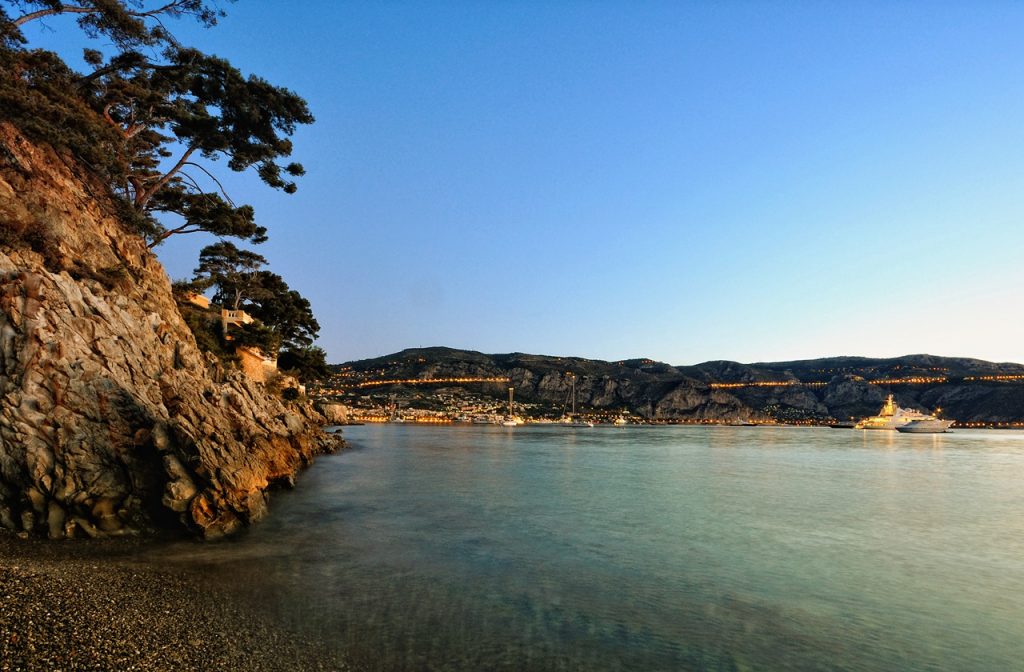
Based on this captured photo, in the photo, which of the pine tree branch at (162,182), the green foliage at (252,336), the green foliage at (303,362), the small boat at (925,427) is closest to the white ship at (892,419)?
the small boat at (925,427)

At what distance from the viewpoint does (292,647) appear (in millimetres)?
7645

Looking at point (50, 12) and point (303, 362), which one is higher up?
point (50, 12)

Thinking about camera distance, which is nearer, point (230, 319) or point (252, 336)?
point (252, 336)

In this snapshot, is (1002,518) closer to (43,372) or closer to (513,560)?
(513,560)

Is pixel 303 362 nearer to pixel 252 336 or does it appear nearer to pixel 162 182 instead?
pixel 252 336

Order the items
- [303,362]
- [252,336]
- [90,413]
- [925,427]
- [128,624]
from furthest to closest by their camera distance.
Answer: [925,427]
[303,362]
[252,336]
[90,413]
[128,624]

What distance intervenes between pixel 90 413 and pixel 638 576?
14.7 m

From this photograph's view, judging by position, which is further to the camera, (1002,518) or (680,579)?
(1002,518)

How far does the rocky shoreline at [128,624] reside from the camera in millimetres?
6852

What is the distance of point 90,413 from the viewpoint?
45.3 ft

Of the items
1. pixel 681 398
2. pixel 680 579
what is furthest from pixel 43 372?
pixel 681 398

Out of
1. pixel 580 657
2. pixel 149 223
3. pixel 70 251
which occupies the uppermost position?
pixel 149 223

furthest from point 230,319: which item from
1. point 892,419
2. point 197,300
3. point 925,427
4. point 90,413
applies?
point 892,419

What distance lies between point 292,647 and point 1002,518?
27.4m
